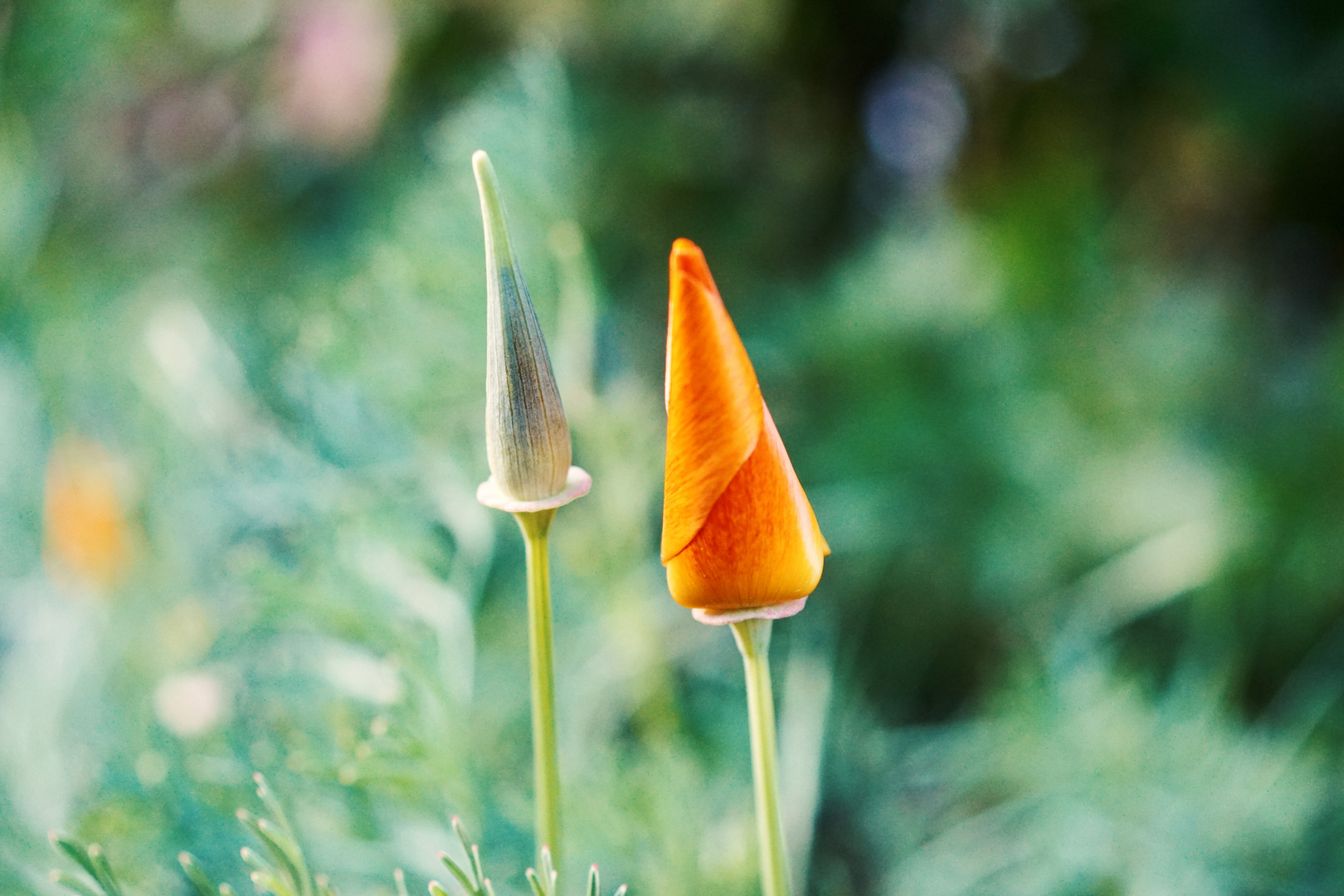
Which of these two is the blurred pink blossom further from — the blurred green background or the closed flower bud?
the closed flower bud

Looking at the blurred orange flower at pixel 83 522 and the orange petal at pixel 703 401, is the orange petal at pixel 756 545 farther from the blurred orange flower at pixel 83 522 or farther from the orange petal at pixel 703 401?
the blurred orange flower at pixel 83 522

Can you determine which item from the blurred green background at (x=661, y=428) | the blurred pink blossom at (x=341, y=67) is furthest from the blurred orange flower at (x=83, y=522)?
the blurred pink blossom at (x=341, y=67)

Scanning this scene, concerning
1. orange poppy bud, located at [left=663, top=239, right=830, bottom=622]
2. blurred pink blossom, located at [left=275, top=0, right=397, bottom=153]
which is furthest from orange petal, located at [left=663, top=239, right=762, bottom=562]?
blurred pink blossom, located at [left=275, top=0, right=397, bottom=153]

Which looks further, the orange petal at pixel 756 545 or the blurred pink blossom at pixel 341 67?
the blurred pink blossom at pixel 341 67

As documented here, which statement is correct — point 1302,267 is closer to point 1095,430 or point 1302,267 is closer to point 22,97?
point 1095,430

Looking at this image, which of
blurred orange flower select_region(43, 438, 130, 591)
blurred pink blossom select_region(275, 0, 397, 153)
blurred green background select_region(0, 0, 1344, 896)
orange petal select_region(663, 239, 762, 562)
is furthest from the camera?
blurred pink blossom select_region(275, 0, 397, 153)

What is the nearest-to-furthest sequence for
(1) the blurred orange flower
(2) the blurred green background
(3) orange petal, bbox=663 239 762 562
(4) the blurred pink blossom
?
(3) orange petal, bbox=663 239 762 562, (2) the blurred green background, (1) the blurred orange flower, (4) the blurred pink blossom

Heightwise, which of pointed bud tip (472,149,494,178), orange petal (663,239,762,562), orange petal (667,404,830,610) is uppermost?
pointed bud tip (472,149,494,178)
